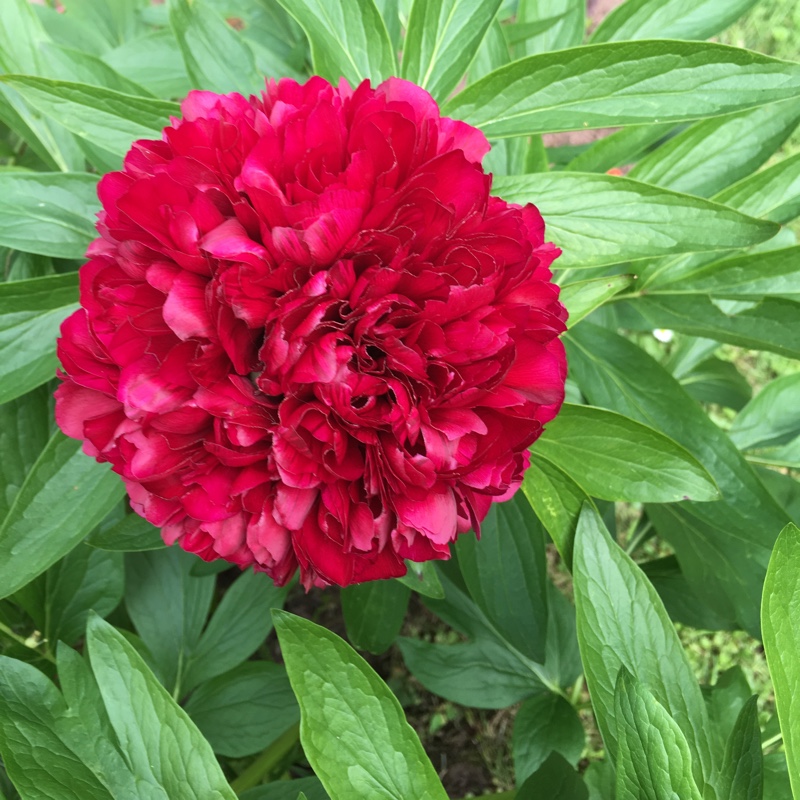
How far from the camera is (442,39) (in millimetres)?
795

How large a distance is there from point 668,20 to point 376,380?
0.70m

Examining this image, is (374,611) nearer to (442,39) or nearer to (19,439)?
(19,439)

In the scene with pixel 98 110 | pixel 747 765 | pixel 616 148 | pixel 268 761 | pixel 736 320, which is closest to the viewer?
pixel 747 765

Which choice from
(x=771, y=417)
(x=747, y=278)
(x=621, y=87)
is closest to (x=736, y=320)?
(x=747, y=278)

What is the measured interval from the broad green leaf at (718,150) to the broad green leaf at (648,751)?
0.64 m

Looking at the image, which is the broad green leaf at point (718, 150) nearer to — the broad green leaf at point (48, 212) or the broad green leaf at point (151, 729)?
the broad green leaf at point (48, 212)

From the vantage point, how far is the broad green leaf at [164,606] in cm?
109

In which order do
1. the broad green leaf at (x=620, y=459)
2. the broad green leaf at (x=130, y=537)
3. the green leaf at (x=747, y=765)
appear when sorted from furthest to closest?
the broad green leaf at (x=130, y=537) < the broad green leaf at (x=620, y=459) < the green leaf at (x=747, y=765)

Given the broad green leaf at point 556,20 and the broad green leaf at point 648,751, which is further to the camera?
the broad green leaf at point 556,20

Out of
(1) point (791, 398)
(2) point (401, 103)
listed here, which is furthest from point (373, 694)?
(1) point (791, 398)

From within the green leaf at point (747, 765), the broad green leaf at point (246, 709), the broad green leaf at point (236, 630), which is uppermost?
the green leaf at point (747, 765)

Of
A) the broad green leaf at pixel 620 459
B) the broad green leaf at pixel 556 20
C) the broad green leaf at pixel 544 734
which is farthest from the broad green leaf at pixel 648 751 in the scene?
the broad green leaf at pixel 556 20

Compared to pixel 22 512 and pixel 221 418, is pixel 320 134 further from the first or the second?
pixel 22 512

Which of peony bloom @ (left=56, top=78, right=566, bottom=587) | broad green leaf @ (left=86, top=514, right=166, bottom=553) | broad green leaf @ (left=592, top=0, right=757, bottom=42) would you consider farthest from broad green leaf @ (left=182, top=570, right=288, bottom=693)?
broad green leaf @ (left=592, top=0, right=757, bottom=42)
